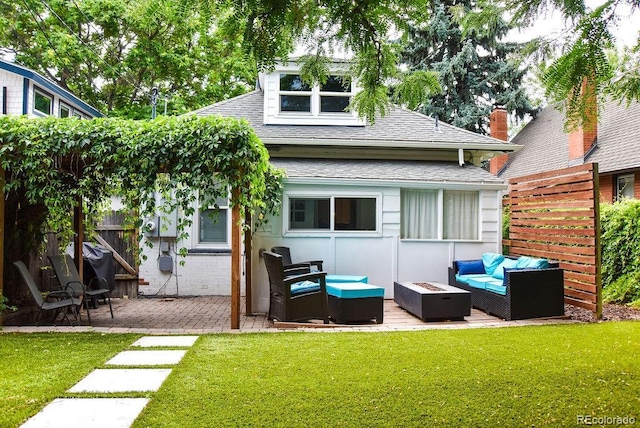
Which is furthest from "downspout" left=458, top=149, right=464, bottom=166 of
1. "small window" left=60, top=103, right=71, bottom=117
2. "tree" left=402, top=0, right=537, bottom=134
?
"small window" left=60, top=103, right=71, bottom=117

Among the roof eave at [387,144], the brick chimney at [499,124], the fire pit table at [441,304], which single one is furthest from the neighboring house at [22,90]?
the brick chimney at [499,124]

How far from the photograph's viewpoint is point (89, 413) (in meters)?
3.45

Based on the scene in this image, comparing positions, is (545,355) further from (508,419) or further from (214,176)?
(214,176)

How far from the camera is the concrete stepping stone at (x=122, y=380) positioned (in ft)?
13.1

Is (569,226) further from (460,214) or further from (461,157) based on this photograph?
(461,157)

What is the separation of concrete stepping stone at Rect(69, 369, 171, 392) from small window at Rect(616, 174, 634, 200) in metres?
14.2

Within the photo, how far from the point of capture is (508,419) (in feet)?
11.1

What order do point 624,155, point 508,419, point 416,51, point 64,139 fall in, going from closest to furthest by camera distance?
1. point 508,419
2. point 64,139
3. point 624,155
4. point 416,51

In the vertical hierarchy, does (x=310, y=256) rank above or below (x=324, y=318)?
above

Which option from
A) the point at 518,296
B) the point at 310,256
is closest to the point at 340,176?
the point at 310,256

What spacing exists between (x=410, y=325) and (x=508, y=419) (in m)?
3.67

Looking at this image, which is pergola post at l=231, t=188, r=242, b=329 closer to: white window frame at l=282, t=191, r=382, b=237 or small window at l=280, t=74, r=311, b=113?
white window frame at l=282, t=191, r=382, b=237

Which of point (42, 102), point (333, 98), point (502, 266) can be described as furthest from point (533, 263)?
point (42, 102)

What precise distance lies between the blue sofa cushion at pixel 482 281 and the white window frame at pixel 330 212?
2.00m
